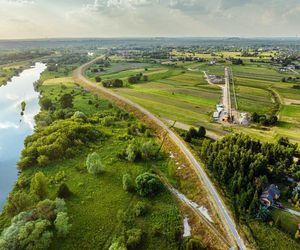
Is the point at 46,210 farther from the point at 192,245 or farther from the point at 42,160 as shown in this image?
the point at 192,245

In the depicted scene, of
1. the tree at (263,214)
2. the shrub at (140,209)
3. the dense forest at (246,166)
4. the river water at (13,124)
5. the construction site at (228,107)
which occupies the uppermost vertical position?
the dense forest at (246,166)

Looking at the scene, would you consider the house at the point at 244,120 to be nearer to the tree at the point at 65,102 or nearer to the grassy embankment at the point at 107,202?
the grassy embankment at the point at 107,202

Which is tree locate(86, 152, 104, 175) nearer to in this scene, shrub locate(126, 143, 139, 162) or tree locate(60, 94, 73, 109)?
shrub locate(126, 143, 139, 162)

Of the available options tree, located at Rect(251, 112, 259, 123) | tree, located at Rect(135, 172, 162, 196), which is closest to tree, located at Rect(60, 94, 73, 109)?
tree, located at Rect(135, 172, 162, 196)

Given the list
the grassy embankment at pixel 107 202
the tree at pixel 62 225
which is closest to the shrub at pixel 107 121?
the grassy embankment at pixel 107 202

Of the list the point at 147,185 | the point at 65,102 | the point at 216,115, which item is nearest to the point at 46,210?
the point at 147,185

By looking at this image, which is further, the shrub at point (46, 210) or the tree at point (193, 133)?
the tree at point (193, 133)

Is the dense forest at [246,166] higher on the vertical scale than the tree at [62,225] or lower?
higher
